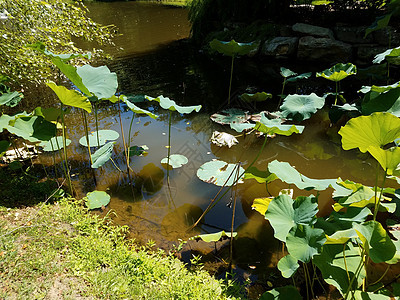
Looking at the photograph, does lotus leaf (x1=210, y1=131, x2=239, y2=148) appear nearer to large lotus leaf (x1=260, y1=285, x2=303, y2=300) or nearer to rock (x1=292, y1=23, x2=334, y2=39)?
large lotus leaf (x1=260, y1=285, x2=303, y2=300)

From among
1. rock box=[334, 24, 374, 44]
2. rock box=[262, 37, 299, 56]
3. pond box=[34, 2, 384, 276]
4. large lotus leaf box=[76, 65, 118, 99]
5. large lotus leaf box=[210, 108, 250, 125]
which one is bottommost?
pond box=[34, 2, 384, 276]

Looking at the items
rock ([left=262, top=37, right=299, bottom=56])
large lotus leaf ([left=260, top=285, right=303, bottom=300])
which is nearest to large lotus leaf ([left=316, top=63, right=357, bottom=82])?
rock ([left=262, top=37, right=299, bottom=56])

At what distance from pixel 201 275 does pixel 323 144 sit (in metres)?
2.61

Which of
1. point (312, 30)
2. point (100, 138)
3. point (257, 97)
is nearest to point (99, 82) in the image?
point (100, 138)

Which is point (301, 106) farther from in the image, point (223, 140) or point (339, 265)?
point (339, 265)

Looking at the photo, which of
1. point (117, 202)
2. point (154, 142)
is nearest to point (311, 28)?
point (154, 142)

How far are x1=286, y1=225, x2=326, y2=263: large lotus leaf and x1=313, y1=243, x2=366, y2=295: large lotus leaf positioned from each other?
0.16 metres

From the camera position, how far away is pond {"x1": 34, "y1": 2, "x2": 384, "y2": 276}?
8.35 feet

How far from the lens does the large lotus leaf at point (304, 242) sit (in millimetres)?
1468

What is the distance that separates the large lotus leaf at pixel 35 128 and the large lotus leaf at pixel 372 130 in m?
2.38

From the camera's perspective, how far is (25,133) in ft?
8.14

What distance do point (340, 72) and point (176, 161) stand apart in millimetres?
2493

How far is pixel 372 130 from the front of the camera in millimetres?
1549

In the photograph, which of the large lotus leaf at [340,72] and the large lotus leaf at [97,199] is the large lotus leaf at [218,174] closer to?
the large lotus leaf at [97,199]
